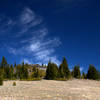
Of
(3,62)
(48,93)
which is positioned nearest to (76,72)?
(3,62)

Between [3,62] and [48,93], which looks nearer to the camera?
[48,93]

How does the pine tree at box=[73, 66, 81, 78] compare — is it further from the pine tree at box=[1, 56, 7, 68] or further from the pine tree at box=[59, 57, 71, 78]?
the pine tree at box=[1, 56, 7, 68]

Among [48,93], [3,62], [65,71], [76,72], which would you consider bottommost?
[76,72]

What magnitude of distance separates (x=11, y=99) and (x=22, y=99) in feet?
3.46

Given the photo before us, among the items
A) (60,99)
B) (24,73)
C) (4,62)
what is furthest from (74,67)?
(60,99)

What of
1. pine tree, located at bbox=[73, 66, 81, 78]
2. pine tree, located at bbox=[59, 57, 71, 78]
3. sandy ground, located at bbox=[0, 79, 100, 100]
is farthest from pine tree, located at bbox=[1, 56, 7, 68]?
sandy ground, located at bbox=[0, 79, 100, 100]

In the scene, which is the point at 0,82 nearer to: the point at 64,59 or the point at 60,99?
Answer: the point at 60,99

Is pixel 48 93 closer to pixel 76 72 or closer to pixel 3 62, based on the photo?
pixel 76 72

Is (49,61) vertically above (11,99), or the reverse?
(49,61)

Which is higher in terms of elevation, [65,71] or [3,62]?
[3,62]

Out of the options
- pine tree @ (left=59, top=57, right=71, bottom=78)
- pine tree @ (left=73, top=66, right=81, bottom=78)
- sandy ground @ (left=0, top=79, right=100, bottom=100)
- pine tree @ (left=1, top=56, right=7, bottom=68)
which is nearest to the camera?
sandy ground @ (left=0, top=79, right=100, bottom=100)

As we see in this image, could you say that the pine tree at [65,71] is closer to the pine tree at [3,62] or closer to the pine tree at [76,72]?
the pine tree at [76,72]

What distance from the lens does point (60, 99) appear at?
34.1 feet

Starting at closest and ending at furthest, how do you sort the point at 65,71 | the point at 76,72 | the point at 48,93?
the point at 48,93 → the point at 65,71 → the point at 76,72
